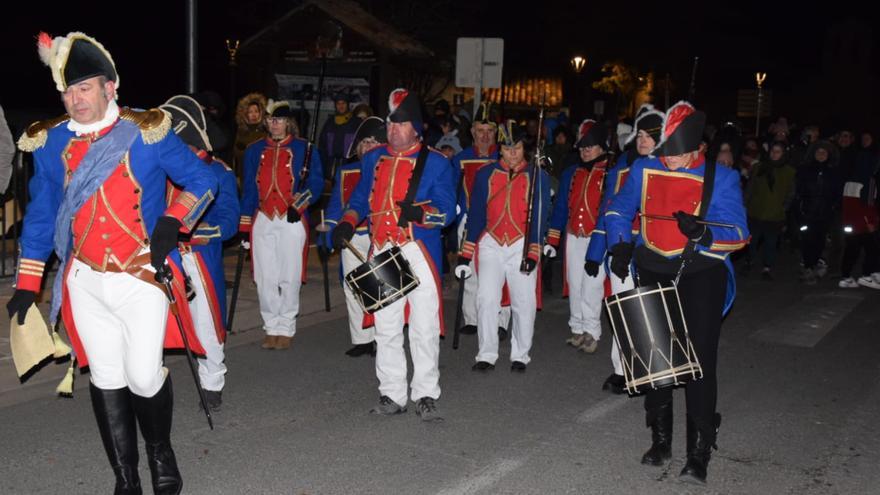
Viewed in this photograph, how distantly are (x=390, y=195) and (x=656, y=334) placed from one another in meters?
2.19

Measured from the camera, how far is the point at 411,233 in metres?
6.79

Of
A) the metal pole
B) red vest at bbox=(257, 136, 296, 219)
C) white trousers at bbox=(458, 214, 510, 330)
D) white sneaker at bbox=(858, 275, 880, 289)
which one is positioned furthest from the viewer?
white sneaker at bbox=(858, 275, 880, 289)

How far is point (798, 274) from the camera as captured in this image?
14.5 meters

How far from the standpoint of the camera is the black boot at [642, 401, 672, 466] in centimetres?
588

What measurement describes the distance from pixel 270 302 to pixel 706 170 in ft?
13.9

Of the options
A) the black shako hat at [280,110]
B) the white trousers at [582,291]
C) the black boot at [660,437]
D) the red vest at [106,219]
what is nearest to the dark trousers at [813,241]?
the white trousers at [582,291]

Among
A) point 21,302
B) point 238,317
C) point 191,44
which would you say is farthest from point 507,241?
point 191,44

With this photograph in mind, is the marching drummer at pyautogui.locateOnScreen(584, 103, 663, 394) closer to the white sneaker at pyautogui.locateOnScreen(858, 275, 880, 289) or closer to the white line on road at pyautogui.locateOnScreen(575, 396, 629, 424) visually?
the white line on road at pyautogui.locateOnScreen(575, 396, 629, 424)

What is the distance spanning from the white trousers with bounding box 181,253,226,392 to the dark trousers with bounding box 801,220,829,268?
950 centimetres

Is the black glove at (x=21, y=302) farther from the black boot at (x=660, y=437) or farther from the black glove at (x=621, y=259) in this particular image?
the black boot at (x=660, y=437)

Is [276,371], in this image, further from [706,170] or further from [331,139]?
[331,139]

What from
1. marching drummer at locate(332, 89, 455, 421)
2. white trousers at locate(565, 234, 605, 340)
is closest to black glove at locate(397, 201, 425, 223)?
marching drummer at locate(332, 89, 455, 421)

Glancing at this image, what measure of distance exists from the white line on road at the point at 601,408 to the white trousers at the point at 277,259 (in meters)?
2.80

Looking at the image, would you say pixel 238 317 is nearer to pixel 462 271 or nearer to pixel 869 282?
pixel 462 271
